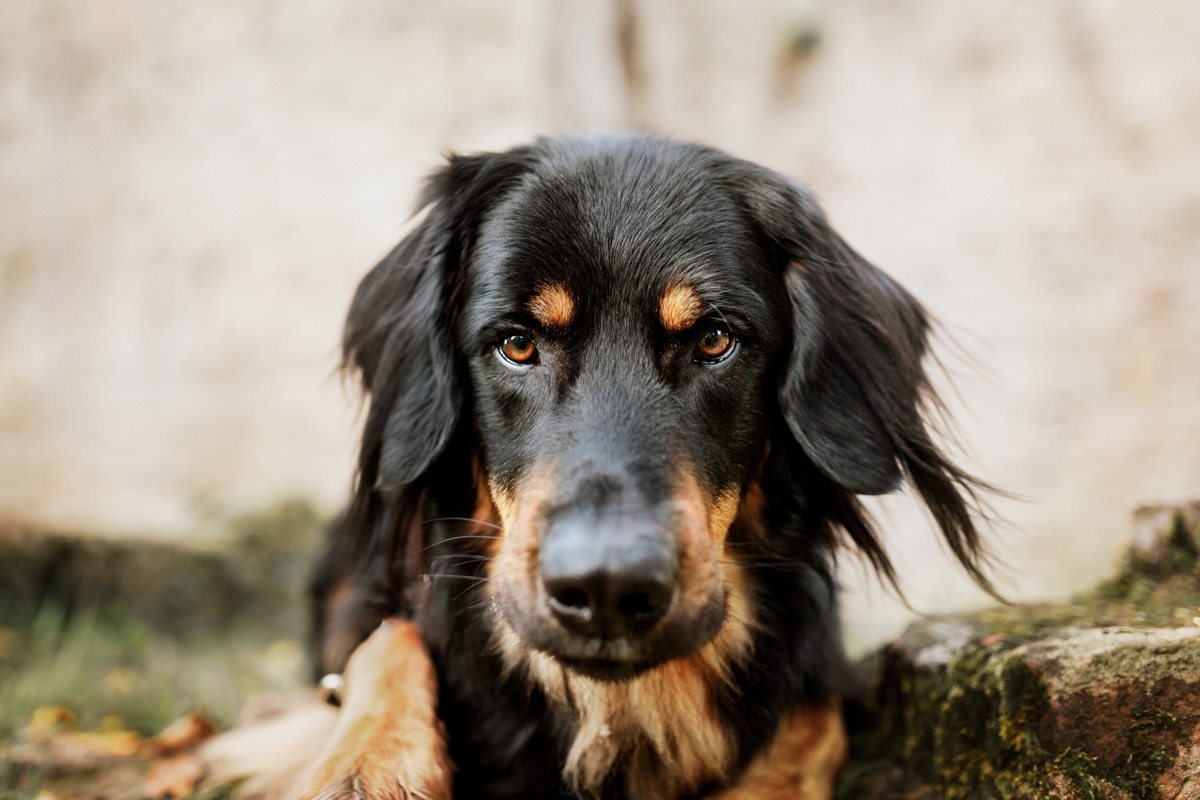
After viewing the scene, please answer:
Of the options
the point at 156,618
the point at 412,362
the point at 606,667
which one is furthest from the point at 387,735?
the point at 156,618

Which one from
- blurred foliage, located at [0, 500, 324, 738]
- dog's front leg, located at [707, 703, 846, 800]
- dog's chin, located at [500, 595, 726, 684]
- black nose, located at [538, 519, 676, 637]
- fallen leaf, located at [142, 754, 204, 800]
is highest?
black nose, located at [538, 519, 676, 637]

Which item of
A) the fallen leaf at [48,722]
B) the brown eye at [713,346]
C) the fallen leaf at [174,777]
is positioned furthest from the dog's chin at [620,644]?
the fallen leaf at [48,722]

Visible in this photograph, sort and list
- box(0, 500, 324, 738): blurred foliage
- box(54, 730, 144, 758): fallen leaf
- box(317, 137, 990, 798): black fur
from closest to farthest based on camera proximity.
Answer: box(317, 137, 990, 798): black fur
box(54, 730, 144, 758): fallen leaf
box(0, 500, 324, 738): blurred foliage

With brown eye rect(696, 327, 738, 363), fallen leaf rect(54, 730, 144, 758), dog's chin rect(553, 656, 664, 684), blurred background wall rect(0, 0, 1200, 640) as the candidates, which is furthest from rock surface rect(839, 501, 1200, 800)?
fallen leaf rect(54, 730, 144, 758)

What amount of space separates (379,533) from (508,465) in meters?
0.77

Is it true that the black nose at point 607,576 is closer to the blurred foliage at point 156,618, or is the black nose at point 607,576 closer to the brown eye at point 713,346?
the brown eye at point 713,346

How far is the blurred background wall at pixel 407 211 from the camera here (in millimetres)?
6012

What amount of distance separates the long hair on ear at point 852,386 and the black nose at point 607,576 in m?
0.74

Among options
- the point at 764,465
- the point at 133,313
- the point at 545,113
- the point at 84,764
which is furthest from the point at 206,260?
the point at 764,465

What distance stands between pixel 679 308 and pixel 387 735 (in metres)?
1.26

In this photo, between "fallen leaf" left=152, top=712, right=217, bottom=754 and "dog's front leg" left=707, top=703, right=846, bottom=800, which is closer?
"dog's front leg" left=707, top=703, right=846, bottom=800

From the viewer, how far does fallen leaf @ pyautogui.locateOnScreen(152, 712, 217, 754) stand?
3.38 metres

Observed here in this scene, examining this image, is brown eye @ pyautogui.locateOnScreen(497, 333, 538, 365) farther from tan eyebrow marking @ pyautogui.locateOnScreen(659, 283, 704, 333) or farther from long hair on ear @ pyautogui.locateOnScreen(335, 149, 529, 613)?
tan eyebrow marking @ pyautogui.locateOnScreen(659, 283, 704, 333)

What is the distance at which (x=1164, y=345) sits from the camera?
739 centimetres
